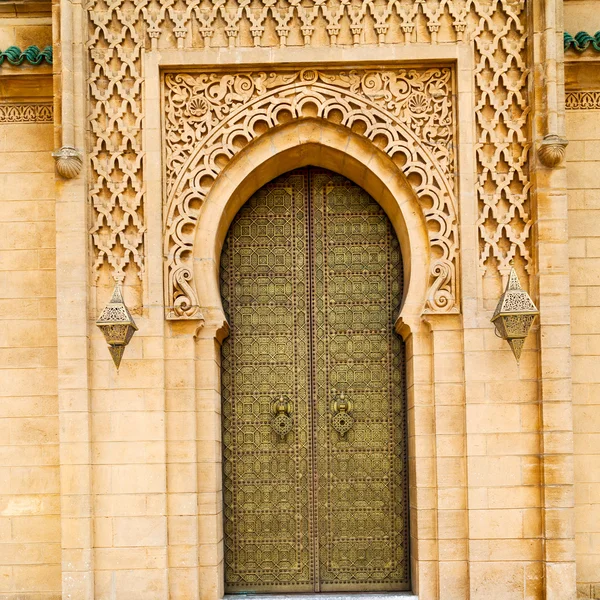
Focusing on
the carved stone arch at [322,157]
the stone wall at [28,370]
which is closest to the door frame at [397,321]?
the carved stone arch at [322,157]

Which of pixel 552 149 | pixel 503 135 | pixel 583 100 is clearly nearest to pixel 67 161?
pixel 503 135

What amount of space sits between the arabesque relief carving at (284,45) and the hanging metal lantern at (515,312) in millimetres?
425

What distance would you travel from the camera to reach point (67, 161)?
6.93m

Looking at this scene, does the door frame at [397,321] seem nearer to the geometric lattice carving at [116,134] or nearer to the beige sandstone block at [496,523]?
the beige sandstone block at [496,523]

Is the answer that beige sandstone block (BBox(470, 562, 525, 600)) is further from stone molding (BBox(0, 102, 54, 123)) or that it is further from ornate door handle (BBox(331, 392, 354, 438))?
stone molding (BBox(0, 102, 54, 123))

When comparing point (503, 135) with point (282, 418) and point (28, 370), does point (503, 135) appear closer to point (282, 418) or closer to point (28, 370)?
point (282, 418)

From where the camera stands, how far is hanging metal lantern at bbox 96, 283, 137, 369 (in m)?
6.67

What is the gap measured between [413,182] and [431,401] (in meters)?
1.84

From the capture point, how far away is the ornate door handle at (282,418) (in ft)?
24.8

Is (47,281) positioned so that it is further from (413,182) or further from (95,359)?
(413,182)

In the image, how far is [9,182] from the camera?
7547 mm

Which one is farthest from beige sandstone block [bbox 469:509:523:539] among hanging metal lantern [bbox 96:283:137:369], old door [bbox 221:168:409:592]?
hanging metal lantern [bbox 96:283:137:369]

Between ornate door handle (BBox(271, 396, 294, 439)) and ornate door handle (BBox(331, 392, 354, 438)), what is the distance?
39 cm

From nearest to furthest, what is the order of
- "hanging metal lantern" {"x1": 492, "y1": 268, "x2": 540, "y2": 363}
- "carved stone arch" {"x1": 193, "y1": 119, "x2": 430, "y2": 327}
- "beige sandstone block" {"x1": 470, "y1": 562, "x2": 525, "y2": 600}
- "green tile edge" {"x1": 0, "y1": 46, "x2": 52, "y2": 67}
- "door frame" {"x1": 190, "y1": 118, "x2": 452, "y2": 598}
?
"hanging metal lantern" {"x1": 492, "y1": 268, "x2": 540, "y2": 363} < "beige sandstone block" {"x1": 470, "y1": 562, "x2": 525, "y2": 600} < "door frame" {"x1": 190, "y1": 118, "x2": 452, "y2": 598} < "carved stone arch" {"x1": 193, "y1": 119, "x2": 430, "y2": 327} < "green tile edge" {"x1": 0, "y1": 46, "x2": 52, "y2": 67}
